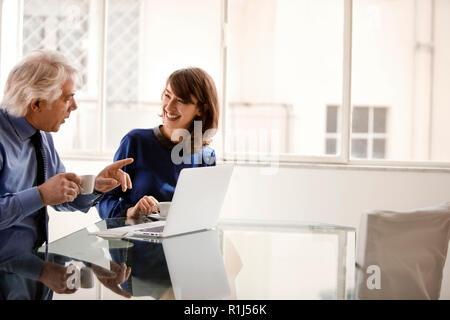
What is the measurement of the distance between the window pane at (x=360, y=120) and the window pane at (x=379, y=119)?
54 millimetres

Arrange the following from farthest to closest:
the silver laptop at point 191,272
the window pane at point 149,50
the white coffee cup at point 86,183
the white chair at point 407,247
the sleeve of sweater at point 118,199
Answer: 1. the window pane at point 149,50
2. the sleeve of sweater at point 118,199
3. the white coffee cup at point 86,183
4. the white chair at point 407,247
5. the silver laptop at point 191,272

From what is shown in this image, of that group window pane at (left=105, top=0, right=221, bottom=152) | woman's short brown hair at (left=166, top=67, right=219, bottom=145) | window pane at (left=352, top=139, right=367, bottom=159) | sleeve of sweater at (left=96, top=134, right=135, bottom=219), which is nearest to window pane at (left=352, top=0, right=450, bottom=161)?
window pane at (left=352, top=139, right=367, bottom=159)

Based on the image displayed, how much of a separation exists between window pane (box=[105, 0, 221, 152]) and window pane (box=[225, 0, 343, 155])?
0.58 feet

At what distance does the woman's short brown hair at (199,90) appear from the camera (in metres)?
2.59

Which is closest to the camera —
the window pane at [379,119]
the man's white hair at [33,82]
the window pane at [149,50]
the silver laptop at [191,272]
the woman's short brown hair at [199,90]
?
the silver laptop at [191,272]

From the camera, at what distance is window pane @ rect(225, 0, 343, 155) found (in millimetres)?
3818

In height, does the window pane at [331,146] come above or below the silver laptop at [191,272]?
above

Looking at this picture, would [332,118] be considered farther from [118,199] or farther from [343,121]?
[118,199]

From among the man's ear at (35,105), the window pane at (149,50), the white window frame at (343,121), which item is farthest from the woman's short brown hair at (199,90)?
the window pane at (149,50)

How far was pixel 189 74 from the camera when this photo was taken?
2.59 meters

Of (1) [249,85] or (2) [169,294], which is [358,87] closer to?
(1) [249,85]

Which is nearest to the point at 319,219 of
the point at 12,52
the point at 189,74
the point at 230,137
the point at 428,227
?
the point at 230,137

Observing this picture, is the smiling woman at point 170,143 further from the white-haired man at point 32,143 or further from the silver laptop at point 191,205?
the silver laptop at point 191,205
